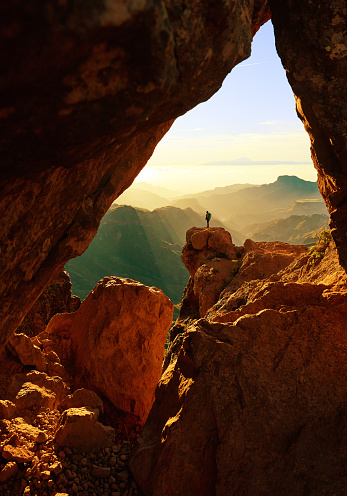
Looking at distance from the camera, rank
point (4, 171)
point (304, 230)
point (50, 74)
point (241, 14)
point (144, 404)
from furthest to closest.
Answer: point (304, 230), point (144, 404), point (241, 14), point (4, 171), point (50, 74)

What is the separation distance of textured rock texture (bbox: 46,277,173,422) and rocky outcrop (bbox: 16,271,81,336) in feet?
25.8

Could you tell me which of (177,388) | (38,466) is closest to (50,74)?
(177,388)

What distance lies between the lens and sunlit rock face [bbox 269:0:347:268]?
19.7 ft

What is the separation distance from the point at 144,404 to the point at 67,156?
1302 centimetres

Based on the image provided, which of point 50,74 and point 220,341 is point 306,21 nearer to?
point 50,74

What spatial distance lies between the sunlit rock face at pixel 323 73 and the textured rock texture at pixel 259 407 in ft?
5.41

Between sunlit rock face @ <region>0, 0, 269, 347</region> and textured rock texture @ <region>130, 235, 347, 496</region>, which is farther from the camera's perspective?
textured rock texture @ <region>130, 235, 347, 496</region>

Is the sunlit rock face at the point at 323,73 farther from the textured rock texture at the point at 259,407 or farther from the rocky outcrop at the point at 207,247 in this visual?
the rocky outcrop at the point at 207,247

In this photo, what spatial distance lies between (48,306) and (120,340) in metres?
11.9

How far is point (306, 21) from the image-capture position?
20.1 feet

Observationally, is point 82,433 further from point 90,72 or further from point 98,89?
point 90,72

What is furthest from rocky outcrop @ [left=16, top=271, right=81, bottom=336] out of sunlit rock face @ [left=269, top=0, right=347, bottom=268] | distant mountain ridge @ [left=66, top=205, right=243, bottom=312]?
distant mountain ridge @ [left=66, top=205, right=243, bottom=312]

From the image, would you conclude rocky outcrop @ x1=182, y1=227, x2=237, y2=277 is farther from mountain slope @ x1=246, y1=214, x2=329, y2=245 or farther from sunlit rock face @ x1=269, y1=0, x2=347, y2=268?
mountain slope @ x1=246, y1=214, x2=329, y2=245

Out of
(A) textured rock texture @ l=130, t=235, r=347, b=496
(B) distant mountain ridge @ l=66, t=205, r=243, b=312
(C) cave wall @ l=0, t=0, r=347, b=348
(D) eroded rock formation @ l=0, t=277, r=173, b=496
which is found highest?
(C) cave wall @ l=0, t=0, r=347, b=348
